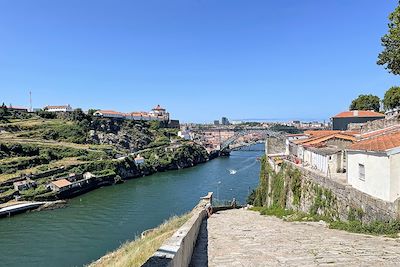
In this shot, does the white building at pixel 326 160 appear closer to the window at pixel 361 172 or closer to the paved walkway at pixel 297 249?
the window at pixel 361 172

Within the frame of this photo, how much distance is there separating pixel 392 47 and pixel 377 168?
761 centimetres

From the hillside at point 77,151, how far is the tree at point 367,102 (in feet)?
108

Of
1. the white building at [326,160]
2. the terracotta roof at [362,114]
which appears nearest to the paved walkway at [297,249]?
the white building at [326,160]

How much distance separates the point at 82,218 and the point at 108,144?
41.9m

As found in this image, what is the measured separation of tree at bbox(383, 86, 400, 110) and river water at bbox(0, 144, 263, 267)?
15.8 m

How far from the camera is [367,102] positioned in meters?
41.8

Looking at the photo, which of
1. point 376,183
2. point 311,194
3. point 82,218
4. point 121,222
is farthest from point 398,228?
point 82,218

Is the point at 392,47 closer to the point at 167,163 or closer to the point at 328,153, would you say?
the point at 328,153

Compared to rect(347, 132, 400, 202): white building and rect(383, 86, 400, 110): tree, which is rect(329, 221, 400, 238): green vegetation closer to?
rect(347, 132, 400, 202): white building

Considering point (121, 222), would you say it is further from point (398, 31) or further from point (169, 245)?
point (169, 245)

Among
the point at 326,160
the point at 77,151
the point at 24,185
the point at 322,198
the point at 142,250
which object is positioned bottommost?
the point at 24,185

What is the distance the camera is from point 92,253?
19.7m

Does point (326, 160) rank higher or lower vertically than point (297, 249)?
higher

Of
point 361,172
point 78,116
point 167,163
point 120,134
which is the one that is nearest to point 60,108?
point 78,116
